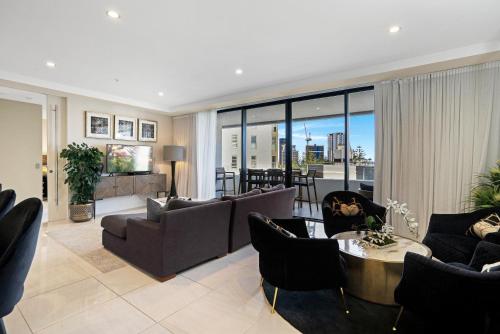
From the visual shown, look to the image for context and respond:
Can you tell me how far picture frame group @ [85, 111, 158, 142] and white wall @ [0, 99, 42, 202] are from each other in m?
0.89

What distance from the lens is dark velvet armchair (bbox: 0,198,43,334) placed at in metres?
1.22

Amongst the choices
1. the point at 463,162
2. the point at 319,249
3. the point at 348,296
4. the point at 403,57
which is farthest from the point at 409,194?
the point at 319,249

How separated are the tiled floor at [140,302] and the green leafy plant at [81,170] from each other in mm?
2156

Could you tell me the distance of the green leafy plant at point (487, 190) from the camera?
9.64 feet

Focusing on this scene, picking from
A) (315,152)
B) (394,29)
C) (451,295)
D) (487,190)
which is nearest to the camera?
(451,295)

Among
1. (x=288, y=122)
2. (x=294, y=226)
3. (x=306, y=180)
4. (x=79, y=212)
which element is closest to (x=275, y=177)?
(x=306, y=180)

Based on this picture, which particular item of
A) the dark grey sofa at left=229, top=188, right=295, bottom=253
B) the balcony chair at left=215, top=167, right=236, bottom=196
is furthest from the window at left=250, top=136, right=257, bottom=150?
the dark grey sofa at left=229, top=188, right=295, bottom=253

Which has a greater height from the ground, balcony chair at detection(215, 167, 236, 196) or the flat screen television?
the flat screen television

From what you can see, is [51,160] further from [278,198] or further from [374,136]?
[374,136]

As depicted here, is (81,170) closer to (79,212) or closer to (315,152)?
(79,212)

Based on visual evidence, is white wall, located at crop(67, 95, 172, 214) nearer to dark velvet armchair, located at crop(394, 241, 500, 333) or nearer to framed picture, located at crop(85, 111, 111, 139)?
framed picture, located at crop(85, 111, 111, 139)

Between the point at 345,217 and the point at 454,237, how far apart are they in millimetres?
1111

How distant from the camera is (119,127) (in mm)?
6023

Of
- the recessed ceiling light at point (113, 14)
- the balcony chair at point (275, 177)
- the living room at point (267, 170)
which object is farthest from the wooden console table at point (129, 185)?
the recessed ceiling light at point (113, 14)
